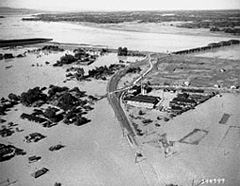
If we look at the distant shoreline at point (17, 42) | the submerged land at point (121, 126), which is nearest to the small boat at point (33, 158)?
the submerged land at point (121, 126)

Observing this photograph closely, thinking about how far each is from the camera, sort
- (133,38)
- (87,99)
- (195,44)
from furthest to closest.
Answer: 1. (133,38)
2. (195,44)
3. (87,99)

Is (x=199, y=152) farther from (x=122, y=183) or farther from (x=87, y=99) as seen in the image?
(x=87, y=99)

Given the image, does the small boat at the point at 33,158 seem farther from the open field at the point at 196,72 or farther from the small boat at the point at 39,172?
the open field at the point at 196,72

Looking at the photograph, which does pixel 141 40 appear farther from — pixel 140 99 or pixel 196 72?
pixel 140 99

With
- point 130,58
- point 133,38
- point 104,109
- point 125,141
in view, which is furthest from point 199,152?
point 133,38

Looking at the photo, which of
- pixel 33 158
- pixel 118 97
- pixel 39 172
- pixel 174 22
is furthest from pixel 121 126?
pixel 174 22

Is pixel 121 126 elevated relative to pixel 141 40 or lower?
lower

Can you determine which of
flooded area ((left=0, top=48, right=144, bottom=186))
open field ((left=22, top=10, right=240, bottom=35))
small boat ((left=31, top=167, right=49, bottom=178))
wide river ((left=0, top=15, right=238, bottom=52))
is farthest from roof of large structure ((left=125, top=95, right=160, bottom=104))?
open field ((left=22, top=10, right=240, bottom=35))
